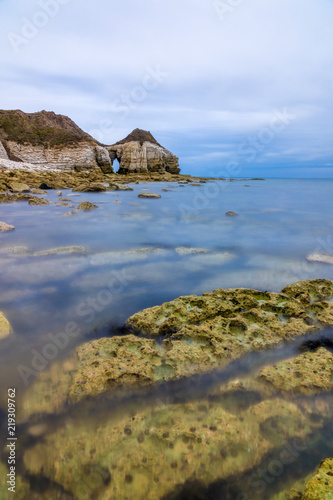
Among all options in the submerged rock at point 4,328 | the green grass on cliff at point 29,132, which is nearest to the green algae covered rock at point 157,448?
the submerged rock at point 4,328

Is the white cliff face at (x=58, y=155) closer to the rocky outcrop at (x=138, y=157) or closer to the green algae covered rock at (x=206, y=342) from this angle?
the rocky outcrop at (x=138, y=157)

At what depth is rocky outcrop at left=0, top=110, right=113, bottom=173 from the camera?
4562cm

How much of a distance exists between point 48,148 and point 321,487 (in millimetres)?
52983

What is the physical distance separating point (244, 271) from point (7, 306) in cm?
411

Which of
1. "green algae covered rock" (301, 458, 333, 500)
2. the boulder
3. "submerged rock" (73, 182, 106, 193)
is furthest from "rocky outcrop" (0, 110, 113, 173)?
"green algae covered rock" (301, 458, 333, 500)

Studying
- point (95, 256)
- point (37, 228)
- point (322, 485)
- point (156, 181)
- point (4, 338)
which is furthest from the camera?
point (156, 181)

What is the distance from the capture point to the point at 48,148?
46.8 m

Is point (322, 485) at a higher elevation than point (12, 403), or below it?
higher

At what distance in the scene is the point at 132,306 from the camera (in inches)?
160

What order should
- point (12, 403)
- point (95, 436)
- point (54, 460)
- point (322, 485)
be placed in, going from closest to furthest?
1. point (322, 485)
2. point (54, 460)
3. point (95, 436)
4. point (12, 403)

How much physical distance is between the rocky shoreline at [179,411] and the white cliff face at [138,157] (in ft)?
196

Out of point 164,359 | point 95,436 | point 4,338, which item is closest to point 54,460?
point 95,436

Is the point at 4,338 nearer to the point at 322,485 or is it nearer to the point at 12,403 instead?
the point at 12,403

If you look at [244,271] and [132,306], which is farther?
[244,271]
